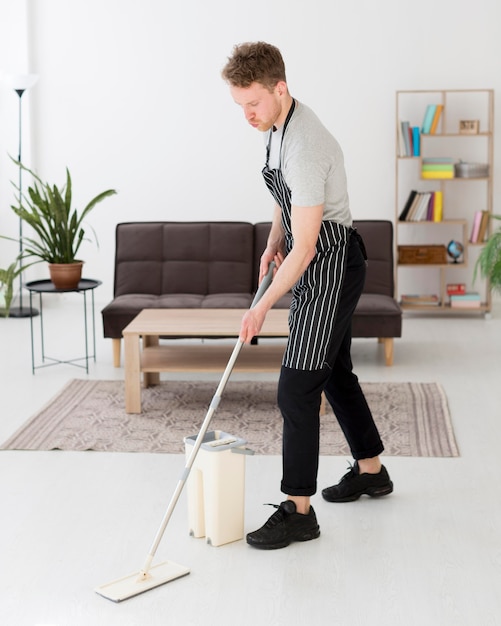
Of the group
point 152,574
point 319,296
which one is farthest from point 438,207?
point 152,574

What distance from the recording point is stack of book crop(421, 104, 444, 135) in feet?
20.9

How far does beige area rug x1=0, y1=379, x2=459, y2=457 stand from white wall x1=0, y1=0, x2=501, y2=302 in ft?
8.16

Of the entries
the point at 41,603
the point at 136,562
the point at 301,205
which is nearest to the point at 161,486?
the point at 136,562

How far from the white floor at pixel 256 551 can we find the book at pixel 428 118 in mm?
2838

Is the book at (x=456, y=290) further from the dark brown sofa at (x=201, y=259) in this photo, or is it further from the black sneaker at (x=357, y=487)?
the black sneaker at (x=357, y=487)

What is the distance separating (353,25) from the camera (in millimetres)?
6617

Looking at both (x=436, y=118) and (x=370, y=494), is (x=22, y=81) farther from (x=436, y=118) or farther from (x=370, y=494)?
(x=370, y=494)

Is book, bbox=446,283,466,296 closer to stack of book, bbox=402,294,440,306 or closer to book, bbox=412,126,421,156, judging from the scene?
stack of book, bbox=402,294,440,306

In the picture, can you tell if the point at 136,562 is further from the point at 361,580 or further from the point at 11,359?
the point at 11,359

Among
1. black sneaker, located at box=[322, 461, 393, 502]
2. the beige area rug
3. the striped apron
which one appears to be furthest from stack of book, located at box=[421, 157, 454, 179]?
the striped apron

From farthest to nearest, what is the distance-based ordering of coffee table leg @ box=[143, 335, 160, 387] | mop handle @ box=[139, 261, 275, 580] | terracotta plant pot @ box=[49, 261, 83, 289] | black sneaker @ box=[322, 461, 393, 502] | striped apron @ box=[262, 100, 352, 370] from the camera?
terracotta plant pot @ box=[49, 261, 83, 289]
coffee table leg @ box=[143, 335, 160, 387]
black sneaker @ box=[322, 461, 393, 502]
striped apron @ box=[262, 100, 352, 370]
mop handle @ box=[139, 261, 275, 580]

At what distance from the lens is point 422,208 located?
6.48m

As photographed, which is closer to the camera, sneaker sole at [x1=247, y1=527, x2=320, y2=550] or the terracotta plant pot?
sneaker sole at [x1=247, y1=527, x2=320, y2=550]

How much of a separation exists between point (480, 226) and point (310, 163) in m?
4.13
